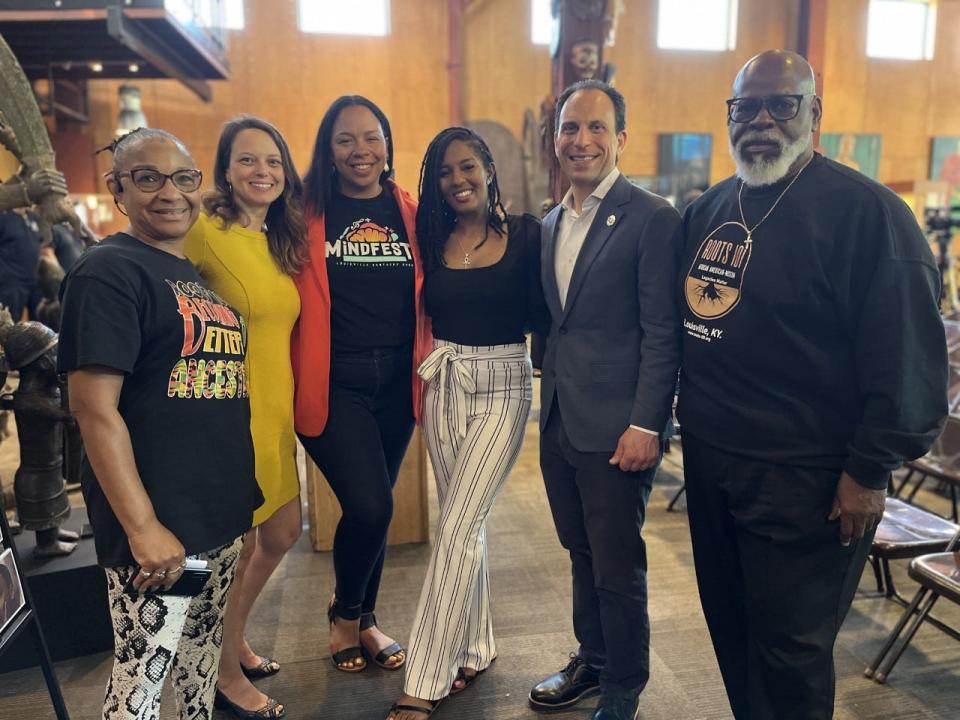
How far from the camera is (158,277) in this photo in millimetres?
1280

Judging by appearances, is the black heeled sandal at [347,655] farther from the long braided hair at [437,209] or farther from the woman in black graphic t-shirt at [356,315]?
the long braided hair at [437,209]

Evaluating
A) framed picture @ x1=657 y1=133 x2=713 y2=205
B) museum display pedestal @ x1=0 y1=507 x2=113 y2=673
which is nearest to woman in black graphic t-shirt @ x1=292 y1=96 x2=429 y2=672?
museum display pedestal @ x1=0 y1=507 x2=113 y2=673

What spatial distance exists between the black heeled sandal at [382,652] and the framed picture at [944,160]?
12.6 m

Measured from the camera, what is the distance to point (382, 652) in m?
2.29

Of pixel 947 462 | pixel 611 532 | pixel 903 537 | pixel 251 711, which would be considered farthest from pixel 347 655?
pixel 947 462

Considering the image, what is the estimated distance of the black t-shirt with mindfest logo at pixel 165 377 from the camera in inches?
46.6

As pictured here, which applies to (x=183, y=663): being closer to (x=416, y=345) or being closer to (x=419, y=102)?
(x=416, y=345)

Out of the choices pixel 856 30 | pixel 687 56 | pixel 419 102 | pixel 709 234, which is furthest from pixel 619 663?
pixel 856 30

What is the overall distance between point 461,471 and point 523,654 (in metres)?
0.86

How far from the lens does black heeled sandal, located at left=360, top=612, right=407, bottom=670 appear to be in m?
2.26

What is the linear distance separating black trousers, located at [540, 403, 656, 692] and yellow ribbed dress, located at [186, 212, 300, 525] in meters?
0.72

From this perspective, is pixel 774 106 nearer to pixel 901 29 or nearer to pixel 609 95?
pixel 609 95

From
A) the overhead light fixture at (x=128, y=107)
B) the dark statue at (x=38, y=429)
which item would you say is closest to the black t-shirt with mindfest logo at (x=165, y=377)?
the dark statue at (x=38, y=429)

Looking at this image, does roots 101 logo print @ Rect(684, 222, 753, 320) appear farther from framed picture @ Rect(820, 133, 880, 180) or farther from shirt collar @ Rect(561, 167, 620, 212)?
framed picture @ Rect(820, 133, 880, 180)
